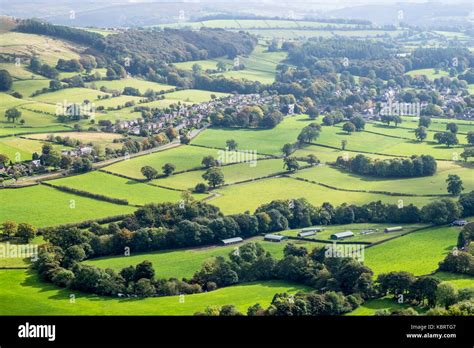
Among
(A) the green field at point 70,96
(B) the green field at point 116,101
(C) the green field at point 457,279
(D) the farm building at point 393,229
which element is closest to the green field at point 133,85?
(A) the green field at point 70,96

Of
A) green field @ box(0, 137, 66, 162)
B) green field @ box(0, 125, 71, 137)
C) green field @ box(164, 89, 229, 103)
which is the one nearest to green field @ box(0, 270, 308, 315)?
green field @ box(0, 137, 66, 162)

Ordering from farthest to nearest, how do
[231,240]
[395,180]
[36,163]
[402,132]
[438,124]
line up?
1. [438,124]
2. [402,132]
3. [36,163]
4. [395,180]
5. [231,240]

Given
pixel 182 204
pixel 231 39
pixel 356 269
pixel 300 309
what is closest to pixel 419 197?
pixel 182 204

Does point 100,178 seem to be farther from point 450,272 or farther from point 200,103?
point 200,103

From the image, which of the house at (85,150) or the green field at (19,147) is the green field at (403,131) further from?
the green field at (19,147)

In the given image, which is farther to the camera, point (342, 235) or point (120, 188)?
point (120, 188)

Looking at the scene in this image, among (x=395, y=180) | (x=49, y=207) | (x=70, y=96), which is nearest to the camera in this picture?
(x=49, y=207)

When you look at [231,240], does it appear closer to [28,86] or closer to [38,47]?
[28,86]

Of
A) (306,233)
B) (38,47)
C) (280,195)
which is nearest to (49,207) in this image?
(280,195)
